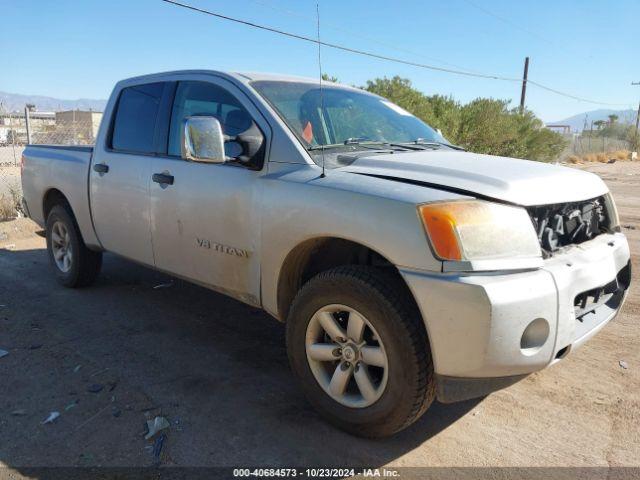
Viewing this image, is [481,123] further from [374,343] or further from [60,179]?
[374,343]

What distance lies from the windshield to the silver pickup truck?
2 cm

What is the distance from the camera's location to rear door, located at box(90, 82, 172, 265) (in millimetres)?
3988

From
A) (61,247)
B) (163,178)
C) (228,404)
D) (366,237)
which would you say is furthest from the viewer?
(61,247)

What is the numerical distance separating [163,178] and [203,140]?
2.58 feet

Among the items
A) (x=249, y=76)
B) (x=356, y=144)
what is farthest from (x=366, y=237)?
(x=249, y=76)

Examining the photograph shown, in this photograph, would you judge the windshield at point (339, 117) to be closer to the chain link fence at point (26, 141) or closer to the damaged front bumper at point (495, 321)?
the damaged front bumper at point (495, 321)

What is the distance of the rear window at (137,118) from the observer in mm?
4105

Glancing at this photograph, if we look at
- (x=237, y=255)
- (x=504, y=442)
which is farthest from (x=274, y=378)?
(x=504, y=442)

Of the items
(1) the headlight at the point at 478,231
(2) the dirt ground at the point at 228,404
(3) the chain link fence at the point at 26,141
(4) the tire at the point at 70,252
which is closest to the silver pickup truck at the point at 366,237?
(1) the headlight at the point at 478,231

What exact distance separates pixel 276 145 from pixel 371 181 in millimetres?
749

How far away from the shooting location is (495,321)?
2176 mm

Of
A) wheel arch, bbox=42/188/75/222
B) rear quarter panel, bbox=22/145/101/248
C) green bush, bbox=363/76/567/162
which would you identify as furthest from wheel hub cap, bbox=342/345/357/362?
green bush, bbox=363/76/567/162

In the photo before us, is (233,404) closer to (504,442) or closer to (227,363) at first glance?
(227,363)

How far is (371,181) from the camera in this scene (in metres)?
2.63
